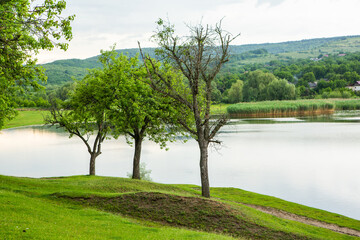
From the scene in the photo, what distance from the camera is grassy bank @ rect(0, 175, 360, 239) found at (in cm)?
1229

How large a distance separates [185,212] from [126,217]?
319cm

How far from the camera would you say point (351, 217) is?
85.3 feet

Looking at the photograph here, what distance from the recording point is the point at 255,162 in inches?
1875

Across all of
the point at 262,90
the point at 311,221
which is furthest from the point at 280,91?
the point at 311,221

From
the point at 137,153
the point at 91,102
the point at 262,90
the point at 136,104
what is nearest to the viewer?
the point at 136,104

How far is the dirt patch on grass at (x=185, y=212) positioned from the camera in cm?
1745

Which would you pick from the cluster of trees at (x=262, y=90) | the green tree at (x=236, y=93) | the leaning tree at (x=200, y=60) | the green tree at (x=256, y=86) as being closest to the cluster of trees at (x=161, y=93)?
the leaning tree at (x=200, y=60)

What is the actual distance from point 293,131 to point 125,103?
2131 inches

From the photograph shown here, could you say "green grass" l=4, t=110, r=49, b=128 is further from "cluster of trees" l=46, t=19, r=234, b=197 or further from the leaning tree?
the leaning tree

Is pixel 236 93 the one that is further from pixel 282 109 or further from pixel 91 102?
pixel 91 102

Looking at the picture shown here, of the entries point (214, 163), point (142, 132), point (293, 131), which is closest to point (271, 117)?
point (293, 131)

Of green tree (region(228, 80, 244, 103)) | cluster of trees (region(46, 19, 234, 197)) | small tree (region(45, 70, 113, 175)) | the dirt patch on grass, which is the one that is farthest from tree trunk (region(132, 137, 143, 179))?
green tree (region(228, 80, 244, 103))

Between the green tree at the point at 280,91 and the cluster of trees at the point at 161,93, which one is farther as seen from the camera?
the green tree at the point at 280,91

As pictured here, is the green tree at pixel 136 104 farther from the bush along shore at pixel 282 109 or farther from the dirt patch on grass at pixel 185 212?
the bush along shore at pixel 282 109
